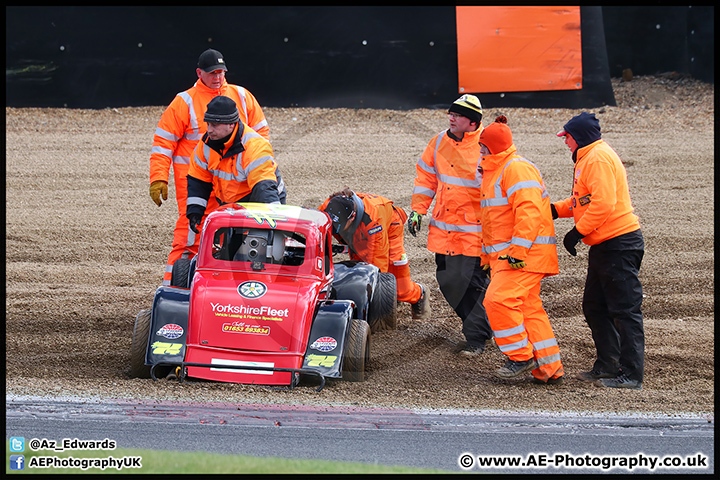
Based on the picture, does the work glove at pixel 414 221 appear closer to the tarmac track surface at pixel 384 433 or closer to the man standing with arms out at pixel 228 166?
the man standing with arms out at pixel 228 166

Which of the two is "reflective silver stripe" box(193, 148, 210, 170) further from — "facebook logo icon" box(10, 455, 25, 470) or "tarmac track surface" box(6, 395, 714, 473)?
"facebook logo icon" box(10, 455, 25, 470)

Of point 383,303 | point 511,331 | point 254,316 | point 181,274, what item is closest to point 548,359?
point 511,331

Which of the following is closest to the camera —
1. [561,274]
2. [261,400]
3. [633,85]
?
[261,400]

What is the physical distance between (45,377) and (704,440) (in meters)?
4.80

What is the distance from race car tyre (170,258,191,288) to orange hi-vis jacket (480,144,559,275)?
2.65m

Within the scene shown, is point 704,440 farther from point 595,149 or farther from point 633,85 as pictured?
point 633,85

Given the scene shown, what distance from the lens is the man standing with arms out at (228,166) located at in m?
7.02

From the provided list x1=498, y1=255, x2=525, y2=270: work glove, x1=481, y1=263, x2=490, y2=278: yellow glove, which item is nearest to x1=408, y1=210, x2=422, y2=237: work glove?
x1=481, y1=263, x2=490, y2=278: yellow glove

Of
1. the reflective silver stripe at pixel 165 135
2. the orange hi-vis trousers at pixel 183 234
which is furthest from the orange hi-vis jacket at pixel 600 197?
the reflective silver stripe at pixel 165 135

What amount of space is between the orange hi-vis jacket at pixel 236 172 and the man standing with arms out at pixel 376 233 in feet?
2.01

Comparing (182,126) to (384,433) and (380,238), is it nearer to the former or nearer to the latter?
(380,238)

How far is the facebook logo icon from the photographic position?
14.8 feet
